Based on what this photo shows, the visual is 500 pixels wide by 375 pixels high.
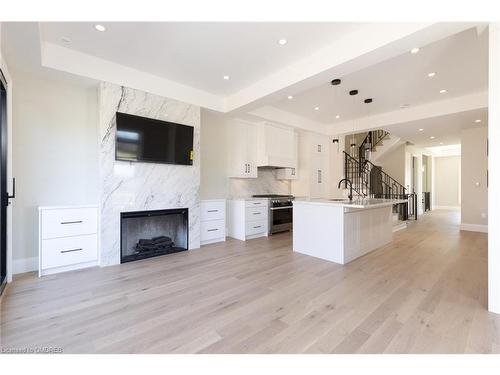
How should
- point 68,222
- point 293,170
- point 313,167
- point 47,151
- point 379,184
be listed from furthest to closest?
point 379,184, point 313,167, point 293,170, point 47,151, point 68,222

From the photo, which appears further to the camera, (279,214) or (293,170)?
(293,170)

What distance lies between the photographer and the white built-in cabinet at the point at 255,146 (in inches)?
213

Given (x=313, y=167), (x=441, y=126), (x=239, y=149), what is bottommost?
(x=313, y=167)

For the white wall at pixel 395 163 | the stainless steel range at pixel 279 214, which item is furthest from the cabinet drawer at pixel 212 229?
the white wall at pixel 395 163

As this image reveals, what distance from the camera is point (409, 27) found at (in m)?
2.31

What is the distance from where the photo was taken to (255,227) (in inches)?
202

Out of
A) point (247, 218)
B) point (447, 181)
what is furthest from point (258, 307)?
point (447, 181)

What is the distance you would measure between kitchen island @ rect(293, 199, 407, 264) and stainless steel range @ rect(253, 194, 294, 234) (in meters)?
1.32

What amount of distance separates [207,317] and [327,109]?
16.3 feet

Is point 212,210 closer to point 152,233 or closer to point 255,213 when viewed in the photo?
point 255,213

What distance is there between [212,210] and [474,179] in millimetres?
6770

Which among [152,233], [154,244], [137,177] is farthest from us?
[152,233]

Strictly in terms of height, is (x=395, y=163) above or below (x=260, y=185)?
above

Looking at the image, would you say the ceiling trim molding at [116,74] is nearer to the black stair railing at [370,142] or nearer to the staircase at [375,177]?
the staircase at [375,177]
